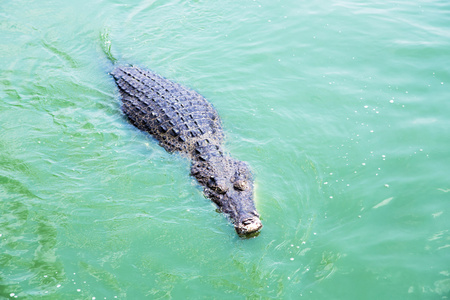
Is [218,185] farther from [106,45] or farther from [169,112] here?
[106,45]

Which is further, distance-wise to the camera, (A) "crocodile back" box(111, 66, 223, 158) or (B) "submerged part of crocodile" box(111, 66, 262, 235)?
(A) "crocodile back" box(111, 66, 223, 158)

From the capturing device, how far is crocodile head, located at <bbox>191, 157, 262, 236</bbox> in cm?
655

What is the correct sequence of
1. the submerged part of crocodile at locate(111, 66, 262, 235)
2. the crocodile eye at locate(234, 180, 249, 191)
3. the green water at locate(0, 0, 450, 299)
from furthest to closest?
1. the crocodile eye at locate(234, 180, 249, 191)
2. the submerged part of crocodile at locate(111, 66, 262, 235)
3. the green water at locate(0, 0, 450, 299)

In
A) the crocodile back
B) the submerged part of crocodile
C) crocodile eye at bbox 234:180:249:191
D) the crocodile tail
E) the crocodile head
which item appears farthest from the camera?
the crocodile tail

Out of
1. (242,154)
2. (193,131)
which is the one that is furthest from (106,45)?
(242,154)

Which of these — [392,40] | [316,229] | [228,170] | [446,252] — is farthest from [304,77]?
[446,252]

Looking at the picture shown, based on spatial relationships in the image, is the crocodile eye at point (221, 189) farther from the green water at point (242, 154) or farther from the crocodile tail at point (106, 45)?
the crocodile tail at point (106, 45)

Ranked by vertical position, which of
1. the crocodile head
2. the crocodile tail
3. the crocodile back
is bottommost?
the crocodile head

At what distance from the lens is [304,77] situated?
1018cm

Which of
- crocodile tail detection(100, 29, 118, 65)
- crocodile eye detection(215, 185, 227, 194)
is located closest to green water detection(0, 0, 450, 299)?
crocodile tail detection(100, 29, 118, 65)

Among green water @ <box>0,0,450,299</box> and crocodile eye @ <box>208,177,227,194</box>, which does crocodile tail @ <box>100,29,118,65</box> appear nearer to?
green water @ <box>0,0,450,299</box>

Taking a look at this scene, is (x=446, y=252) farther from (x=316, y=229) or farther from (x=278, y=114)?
(x=278, y=114)

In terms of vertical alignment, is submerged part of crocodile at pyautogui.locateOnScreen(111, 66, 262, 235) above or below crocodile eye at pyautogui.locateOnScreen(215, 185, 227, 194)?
above

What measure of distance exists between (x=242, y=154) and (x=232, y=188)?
1.21 meters
